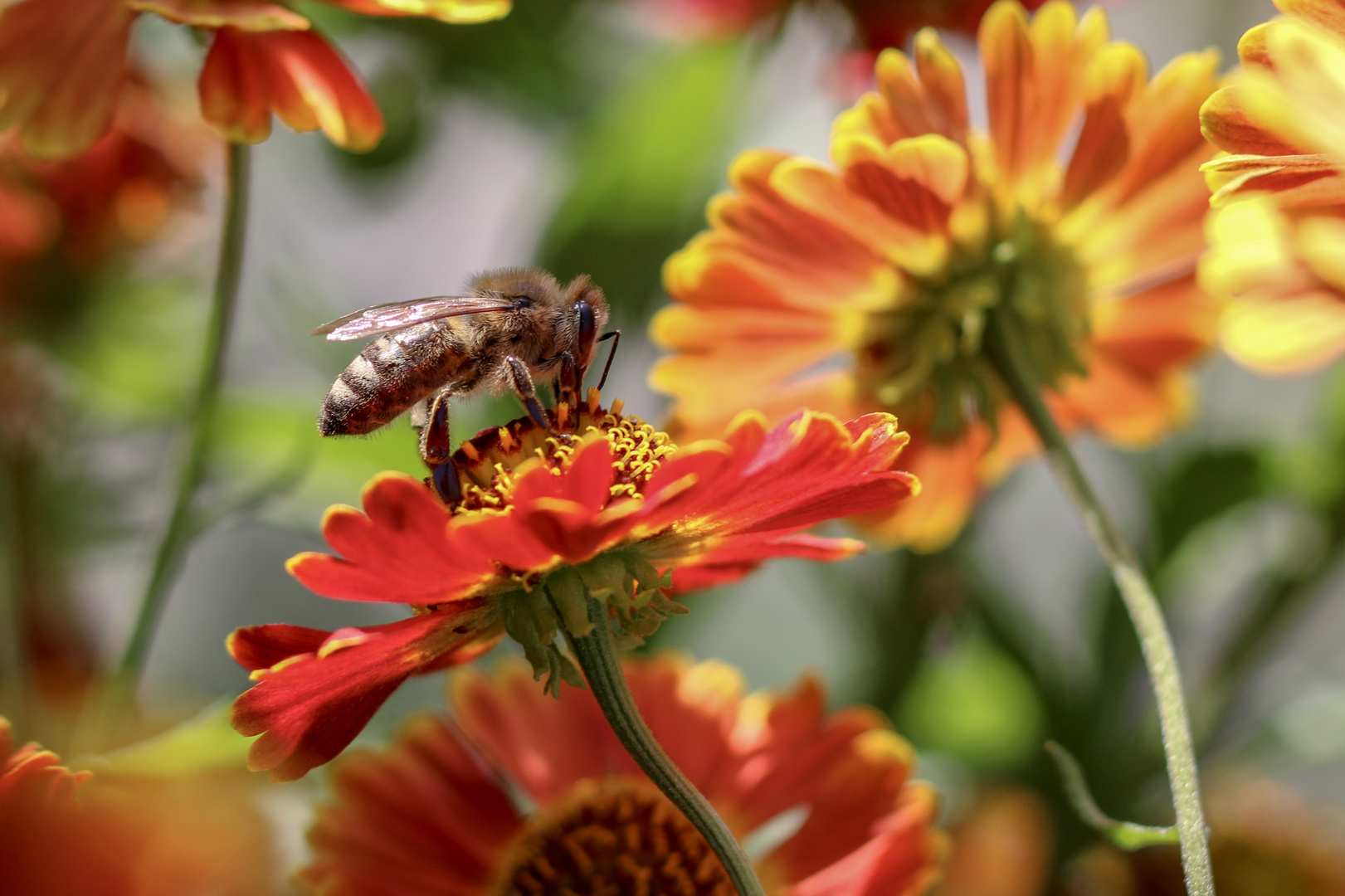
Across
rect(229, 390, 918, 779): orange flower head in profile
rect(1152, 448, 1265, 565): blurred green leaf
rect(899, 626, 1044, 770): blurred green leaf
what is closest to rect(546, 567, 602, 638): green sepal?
rect(229, 390, 918, 779): orange flower head in profile

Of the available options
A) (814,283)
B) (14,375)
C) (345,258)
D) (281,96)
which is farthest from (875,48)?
(345,258)

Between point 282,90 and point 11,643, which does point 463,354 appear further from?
point 11,643

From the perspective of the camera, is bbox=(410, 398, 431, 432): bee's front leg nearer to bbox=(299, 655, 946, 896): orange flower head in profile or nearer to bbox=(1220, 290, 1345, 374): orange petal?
bbox=(299, 655, 946, 896): orange flower head in profile

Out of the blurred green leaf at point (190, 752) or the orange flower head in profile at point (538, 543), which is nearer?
the orange flower head in profile at point (538, 543)

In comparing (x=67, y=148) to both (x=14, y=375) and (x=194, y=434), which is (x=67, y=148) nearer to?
(x=194, y=434)

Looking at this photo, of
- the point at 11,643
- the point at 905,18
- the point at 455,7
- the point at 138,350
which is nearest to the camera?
the point at 455,7

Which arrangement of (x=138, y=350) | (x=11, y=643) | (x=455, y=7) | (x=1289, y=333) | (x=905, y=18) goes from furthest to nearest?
(x=138, y=350)
(x=905, y=18)
(x=11, y=643)
(x=455, y=7)
(x=1289, y=333)

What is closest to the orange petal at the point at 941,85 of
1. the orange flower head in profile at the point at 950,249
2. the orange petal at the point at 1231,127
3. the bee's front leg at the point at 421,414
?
the orange flower head in profile at the point at 950,249

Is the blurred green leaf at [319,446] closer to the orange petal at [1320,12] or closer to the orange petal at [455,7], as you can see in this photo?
the orange petal at [455,7]

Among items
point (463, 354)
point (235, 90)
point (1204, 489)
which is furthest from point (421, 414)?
point (1204, 489)
